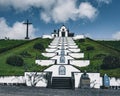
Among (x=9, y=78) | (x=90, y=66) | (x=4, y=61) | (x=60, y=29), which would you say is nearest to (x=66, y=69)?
(x=90, y=66)

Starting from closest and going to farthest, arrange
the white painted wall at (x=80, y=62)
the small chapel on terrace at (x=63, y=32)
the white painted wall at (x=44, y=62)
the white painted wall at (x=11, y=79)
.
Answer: the white painted wall at (x=11, y=79) < the white painted wall at (x=44, y=62) < the white painted wall at (x=80, y=62) < the small chapel on terrace at (x=63, y=32)

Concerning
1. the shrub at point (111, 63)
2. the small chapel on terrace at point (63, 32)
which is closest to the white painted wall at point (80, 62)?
the shrub at point (111, 63)

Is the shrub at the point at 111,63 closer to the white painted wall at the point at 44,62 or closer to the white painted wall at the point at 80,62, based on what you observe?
the white painted wall at the point at 80,62

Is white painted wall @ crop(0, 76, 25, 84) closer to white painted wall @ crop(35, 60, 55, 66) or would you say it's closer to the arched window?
the arched window

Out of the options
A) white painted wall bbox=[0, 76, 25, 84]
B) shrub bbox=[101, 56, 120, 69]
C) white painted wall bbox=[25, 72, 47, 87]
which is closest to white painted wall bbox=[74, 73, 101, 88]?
white painted wall bbox=[25, 72, 47, 87]

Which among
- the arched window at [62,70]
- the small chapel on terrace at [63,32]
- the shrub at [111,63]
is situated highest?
the small chapel on terrace at [63,32]

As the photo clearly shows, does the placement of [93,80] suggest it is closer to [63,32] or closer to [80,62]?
[80,62]

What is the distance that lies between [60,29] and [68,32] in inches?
122

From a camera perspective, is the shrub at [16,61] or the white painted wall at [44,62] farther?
the white painted wall at [44,62]

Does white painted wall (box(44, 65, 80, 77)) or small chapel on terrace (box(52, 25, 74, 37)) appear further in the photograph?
small chapel on terrace (box(52, 25, 74, 37))

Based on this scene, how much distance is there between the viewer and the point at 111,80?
42.6m

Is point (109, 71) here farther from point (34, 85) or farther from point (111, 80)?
point (34, 85)

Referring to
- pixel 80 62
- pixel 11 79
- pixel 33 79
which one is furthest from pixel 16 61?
pixel 80 62

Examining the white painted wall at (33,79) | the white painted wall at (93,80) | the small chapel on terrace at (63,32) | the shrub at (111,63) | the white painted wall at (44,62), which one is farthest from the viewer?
the small chapel on terrace at (63,32)
